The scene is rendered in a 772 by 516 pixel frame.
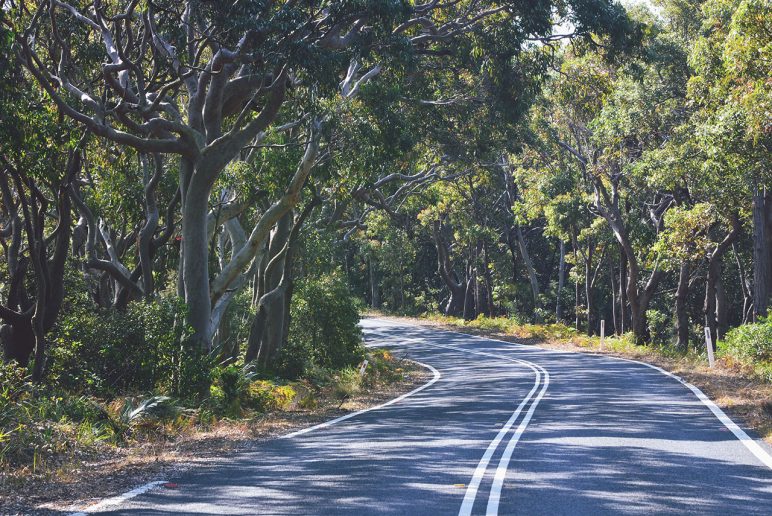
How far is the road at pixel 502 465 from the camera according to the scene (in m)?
8.21

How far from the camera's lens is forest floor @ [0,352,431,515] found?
8398 millimetres

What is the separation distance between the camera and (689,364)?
26453 mm

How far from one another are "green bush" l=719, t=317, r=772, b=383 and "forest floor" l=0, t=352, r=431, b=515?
468 inches

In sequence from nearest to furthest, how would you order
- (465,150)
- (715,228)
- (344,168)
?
(344,168)
(465,150)
(715,228)

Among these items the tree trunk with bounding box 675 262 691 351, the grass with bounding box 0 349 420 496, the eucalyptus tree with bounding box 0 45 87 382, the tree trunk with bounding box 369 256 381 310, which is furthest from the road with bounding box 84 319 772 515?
the tree trunk with bounding box 369 256 381 310

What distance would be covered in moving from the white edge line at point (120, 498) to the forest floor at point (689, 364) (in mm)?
8060

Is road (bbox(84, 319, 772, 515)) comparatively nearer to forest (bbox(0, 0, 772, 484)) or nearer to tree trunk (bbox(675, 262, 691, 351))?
forest (bbox(0, 0, 772, 484))

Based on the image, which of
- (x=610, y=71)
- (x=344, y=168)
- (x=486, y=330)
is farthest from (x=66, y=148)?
(x=486, y=330)

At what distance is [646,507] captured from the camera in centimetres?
812

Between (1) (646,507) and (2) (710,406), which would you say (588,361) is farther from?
(1) (646,507)

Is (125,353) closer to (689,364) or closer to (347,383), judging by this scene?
(347,383)

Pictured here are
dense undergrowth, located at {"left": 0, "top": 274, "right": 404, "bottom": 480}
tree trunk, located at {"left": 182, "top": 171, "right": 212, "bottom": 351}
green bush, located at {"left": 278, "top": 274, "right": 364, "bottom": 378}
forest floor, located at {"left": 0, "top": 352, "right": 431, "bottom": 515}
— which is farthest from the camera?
green bush, located at {"left": 278, "top": 274, "right": 364, "bottom": 378}

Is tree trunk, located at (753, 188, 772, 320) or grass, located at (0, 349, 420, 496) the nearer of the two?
grass, located at (0, 349, 420, 496)

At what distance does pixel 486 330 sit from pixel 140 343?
117ft
